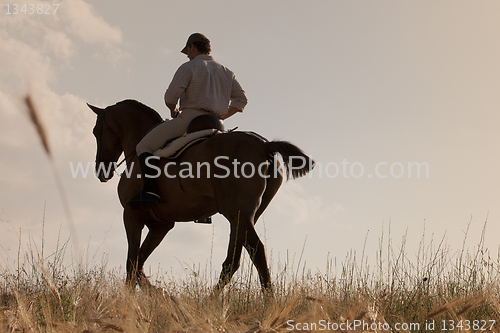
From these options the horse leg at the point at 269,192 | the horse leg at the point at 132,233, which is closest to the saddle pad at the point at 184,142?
the horse leg at the point at 269,192

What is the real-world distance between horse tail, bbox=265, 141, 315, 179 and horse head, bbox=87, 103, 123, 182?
10.3 ft

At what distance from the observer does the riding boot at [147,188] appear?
220 inches

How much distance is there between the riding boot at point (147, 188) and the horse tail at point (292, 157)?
1.59 m

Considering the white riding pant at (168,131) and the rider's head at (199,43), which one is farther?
the rider's head at (199,43)

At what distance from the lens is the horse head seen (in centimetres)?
717

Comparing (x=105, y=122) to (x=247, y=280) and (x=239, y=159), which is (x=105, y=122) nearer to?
(x=239, y=159)

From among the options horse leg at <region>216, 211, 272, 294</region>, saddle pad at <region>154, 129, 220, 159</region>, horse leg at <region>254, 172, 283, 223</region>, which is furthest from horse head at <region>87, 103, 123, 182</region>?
horse leg at <region>216, 211, 272, 294</region>

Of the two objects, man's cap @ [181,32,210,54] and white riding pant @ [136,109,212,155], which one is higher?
man's cap @ [181,32,210,54]

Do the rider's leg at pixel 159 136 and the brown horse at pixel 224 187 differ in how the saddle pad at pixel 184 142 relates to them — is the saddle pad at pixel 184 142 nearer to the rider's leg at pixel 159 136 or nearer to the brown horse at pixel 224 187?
the brown horse at pixel 224 187

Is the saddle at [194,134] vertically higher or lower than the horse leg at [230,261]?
higher

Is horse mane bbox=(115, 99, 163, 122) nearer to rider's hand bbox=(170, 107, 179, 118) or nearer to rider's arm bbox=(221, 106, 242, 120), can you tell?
rider's hand bbox=(170, 107, 179, 118)

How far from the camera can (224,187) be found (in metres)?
5.05

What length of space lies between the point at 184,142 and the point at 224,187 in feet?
2.77

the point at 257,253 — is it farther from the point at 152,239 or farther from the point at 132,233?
the point at 152,239
